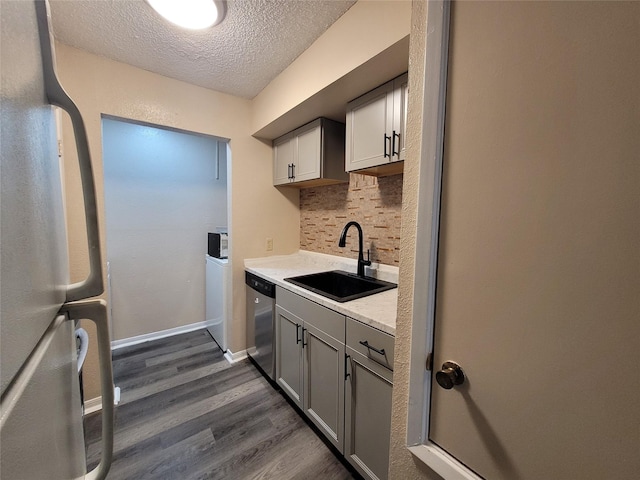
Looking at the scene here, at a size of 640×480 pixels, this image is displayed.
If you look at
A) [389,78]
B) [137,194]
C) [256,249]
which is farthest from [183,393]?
[389,78]

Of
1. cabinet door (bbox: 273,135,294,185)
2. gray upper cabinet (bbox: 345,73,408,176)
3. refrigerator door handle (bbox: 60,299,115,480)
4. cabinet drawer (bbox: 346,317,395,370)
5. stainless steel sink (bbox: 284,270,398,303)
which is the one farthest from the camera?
cabinet door (bbox: 273,135,294,185)

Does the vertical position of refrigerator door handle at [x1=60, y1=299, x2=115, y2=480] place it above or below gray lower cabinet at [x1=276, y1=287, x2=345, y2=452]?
above

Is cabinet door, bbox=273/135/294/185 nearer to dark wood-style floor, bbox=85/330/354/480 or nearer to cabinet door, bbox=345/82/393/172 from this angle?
cabinet door, bbox=345/82/393/172

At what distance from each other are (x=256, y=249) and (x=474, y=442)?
2122 mm

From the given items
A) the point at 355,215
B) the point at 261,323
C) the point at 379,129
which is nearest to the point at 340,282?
the point at 355,215

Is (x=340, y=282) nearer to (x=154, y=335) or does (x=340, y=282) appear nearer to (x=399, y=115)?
(x=399, y=115)

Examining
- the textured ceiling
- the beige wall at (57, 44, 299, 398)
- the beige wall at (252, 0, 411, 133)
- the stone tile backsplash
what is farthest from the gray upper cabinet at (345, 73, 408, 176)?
the beige wall at (57, 44, 299, 398)

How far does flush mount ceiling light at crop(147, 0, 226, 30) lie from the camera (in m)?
1.17

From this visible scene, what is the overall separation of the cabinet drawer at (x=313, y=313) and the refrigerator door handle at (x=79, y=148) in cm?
102

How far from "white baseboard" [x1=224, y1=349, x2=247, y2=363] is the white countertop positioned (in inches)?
32.1

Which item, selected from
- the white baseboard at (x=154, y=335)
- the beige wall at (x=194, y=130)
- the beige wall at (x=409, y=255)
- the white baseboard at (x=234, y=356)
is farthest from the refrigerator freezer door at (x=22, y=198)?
the white baseboard at (x=154, y=335)

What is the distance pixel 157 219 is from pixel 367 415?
2.69m

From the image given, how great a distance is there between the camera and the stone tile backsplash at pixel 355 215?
183 cm

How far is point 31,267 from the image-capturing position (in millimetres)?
332
